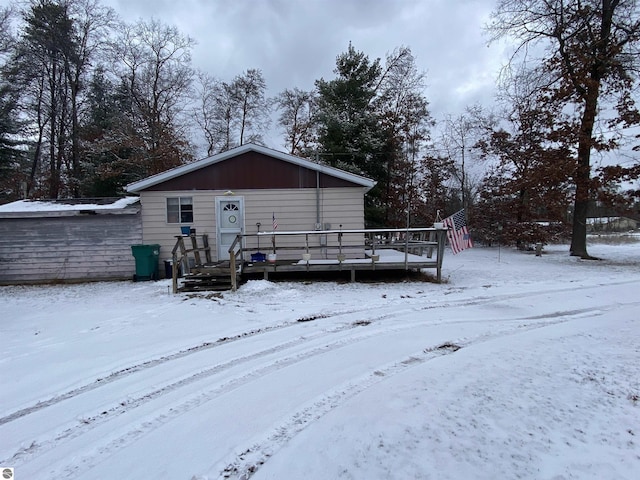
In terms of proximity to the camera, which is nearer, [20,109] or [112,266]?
[112,266]

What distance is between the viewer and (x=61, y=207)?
10758 millimetres

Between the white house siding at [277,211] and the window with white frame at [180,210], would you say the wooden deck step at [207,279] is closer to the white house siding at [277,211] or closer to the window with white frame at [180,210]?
the white house siding at [277,211]

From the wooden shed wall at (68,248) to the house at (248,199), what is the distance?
779 mm

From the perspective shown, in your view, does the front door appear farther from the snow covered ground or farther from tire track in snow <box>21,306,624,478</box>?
tire track in snow <box>21,306,624,478</box>

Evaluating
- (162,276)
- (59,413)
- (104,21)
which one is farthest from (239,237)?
(104,21)

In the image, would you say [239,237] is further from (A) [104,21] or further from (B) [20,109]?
(A) [104,21]

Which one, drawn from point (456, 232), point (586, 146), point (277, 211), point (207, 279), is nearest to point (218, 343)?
point (207, 279)

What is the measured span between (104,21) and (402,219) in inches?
841

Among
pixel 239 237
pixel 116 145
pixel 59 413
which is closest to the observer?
pixel 59 413

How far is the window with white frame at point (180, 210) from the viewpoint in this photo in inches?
431

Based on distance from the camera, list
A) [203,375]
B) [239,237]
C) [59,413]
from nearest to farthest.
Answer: [59,413] < [203,375] < [239,237]

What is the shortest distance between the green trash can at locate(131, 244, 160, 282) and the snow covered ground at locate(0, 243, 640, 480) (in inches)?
142

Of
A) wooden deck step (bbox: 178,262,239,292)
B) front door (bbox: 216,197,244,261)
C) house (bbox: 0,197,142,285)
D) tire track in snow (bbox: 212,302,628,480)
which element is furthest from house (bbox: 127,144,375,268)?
tire track in snow (bbox: 212,302,628,480)

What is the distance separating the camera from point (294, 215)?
11078 mm
